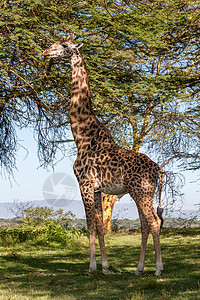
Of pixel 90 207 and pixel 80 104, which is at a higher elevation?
pixel 80 104

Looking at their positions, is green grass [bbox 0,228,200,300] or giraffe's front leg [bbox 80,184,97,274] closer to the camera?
green grass [bbox 0,228,200,300]

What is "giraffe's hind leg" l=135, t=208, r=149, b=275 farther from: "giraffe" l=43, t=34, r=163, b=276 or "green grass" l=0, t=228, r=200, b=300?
"green grass" l=0, t=228, r=200, b=300

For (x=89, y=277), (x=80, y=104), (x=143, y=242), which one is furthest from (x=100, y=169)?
(x=89, y=277)

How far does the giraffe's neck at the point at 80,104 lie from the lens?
7727 millimetres

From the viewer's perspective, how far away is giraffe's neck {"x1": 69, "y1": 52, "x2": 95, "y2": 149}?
773cm

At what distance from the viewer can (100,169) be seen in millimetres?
7293

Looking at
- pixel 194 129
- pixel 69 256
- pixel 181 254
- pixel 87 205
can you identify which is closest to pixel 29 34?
→ pixel 87 205

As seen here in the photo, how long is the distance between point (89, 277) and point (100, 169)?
2095 mm

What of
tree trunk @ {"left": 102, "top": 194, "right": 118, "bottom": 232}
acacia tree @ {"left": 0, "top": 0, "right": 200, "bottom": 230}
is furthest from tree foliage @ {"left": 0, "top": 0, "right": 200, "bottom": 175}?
tree trunk @ {"left": 102, "top": 194, "right": 118, "bottom": 232}

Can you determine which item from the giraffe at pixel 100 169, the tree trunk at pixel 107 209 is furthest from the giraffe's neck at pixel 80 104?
the tree trunk at pixel 107 209

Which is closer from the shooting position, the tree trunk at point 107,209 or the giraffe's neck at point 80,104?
the giraffe's neck at point 80,104

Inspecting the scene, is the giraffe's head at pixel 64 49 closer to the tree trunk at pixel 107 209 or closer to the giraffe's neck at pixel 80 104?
the giraffe's neck at pixel 80 104

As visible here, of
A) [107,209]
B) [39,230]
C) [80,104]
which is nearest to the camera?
[80,104]

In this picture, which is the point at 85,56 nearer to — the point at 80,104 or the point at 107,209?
the point at 80,104
